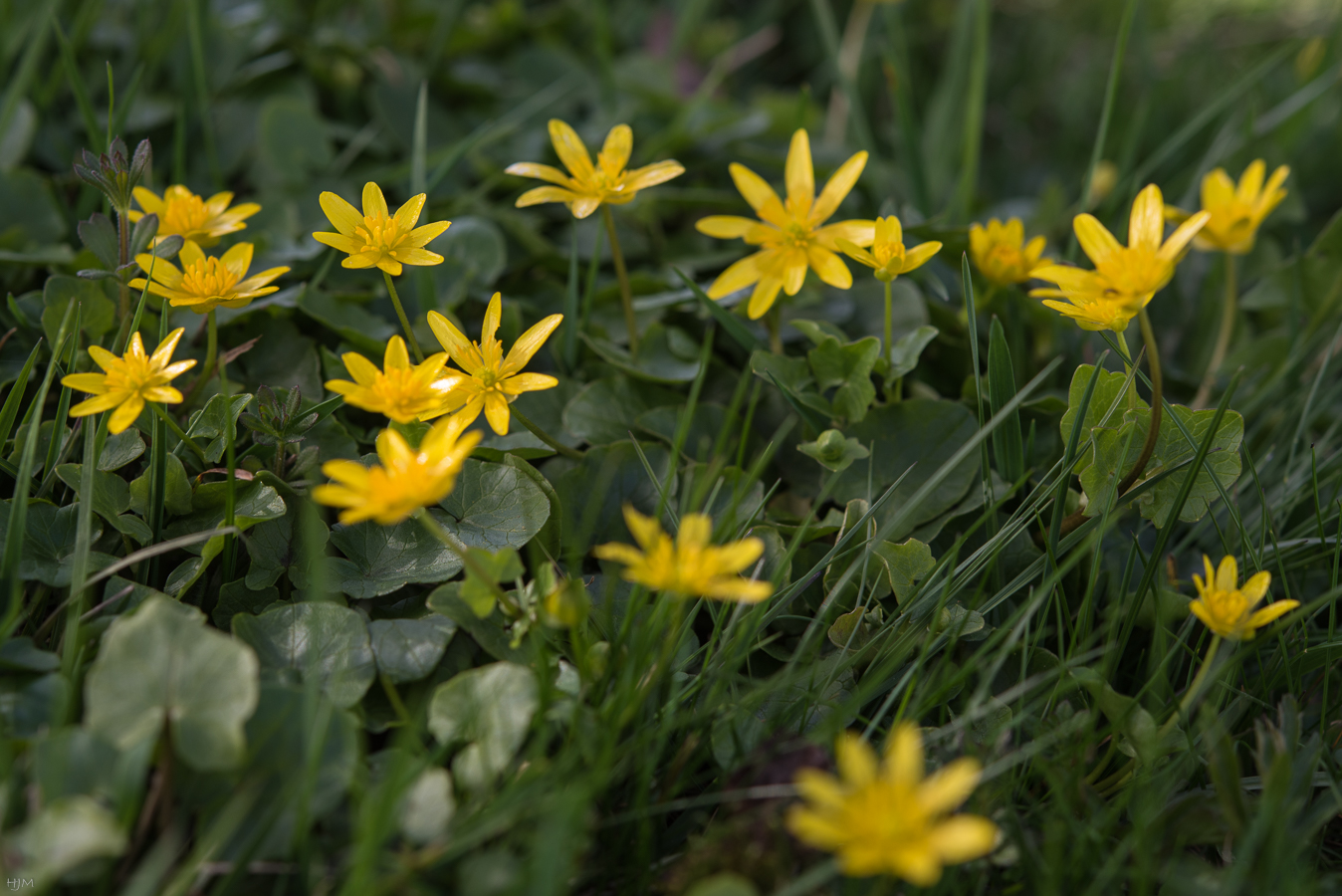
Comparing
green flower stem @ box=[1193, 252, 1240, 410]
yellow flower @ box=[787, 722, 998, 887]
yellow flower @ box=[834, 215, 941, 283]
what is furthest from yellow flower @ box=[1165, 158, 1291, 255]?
yellow flower @ box=[787, 722, 998, 887]

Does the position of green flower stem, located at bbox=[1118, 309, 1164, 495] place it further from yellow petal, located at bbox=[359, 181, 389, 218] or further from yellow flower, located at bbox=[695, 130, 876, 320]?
yellow petal, located at bbox=[359, 181, 389, 218]

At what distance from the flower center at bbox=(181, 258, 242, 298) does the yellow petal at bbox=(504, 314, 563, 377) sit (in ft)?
1.42

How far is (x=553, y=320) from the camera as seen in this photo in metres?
1.34

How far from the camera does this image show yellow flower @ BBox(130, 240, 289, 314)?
1.35 m

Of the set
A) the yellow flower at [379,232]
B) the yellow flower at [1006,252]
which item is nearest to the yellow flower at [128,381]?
the yellow flower at [379,232]

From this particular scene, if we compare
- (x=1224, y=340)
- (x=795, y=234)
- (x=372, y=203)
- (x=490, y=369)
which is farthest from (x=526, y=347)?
(x=1224, y=340)

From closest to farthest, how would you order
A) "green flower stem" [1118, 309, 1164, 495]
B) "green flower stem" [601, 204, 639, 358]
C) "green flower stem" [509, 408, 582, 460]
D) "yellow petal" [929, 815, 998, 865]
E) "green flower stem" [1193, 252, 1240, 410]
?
1. "yellow petal" [929, 815, 998, 865]
2. "green flower stem" [1118, 309, 1164, 495]
3. "green flower stem" [509, 408, 582, 460]
4. "green flower stem" [601, 204, 639, 358]
5. "green flower stem" [1193, 252, 1240, 410]

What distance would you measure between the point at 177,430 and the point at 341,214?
0.39 metres

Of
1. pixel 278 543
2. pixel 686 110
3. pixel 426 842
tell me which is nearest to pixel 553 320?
pixel 278 543

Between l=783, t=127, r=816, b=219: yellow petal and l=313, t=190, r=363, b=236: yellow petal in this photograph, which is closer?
l=313, t=190, r=363, b=236: yellow petal

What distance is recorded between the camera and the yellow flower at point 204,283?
1.35m

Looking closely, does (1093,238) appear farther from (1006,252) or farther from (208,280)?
(208,280)

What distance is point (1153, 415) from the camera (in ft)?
4.38

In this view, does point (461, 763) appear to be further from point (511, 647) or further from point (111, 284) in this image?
point (111, 284)
